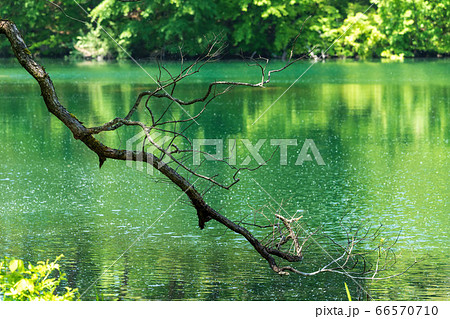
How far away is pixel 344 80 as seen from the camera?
24797mm

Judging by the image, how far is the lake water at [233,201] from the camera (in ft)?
20.1

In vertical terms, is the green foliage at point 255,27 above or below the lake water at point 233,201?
above

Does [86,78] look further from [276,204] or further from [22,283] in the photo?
[22,283]

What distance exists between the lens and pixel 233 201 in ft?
28.6

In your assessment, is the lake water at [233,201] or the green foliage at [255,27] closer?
the lake water at [233,201]

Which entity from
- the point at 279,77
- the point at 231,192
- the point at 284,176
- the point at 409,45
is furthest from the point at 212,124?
the point at 409,45

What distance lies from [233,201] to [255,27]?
3040cm

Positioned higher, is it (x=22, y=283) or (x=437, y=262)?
(x=22, y=283)

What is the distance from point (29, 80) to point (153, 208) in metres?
17.9

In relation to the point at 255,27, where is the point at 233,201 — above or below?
below

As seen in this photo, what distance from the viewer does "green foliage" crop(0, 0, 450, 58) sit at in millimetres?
36188

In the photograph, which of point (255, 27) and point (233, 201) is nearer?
point (233, 201)

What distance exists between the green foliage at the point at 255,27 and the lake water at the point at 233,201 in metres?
18.4

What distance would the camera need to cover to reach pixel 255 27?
38.3 metres
